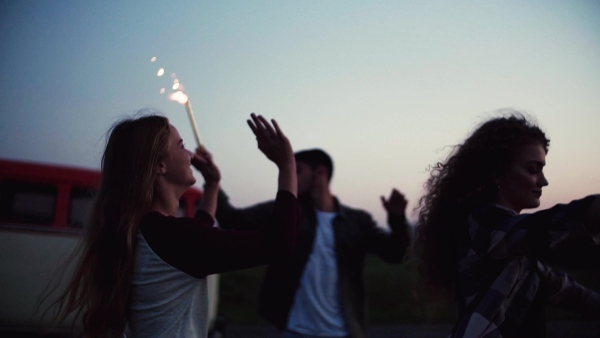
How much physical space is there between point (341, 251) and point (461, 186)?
1669 mm

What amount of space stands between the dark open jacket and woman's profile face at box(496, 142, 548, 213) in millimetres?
1840

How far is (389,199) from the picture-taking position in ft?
14.3

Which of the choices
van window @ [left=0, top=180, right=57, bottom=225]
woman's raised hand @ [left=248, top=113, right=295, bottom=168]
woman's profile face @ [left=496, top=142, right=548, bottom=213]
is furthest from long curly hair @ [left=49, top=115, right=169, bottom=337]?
van window @ [left=0, top=180, right=57, bottom=225]

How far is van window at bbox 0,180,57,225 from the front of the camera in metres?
8.13

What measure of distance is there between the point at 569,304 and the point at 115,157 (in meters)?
1.95

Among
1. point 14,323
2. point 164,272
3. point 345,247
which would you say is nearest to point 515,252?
point 164,272

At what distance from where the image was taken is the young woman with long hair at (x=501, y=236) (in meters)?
1.86

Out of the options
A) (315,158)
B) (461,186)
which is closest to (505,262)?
(461,186)

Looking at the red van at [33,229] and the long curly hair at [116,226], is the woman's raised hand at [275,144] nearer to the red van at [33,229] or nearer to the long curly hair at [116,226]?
the long curly hair at [116,226]

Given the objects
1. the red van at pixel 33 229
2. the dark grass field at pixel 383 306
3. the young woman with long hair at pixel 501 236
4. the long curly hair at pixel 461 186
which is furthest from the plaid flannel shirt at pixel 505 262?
the dark grass field at pixel 383 306

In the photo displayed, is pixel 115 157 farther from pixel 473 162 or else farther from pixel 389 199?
pixel 389 199

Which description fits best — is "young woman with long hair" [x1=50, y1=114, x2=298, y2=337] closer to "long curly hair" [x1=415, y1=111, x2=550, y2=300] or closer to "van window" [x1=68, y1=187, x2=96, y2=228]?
"long curly hair" [x1=415, y1=111, x2=550, y2=300]

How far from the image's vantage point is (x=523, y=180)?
8.12 feet

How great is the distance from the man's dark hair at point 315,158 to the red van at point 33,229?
157 inches
